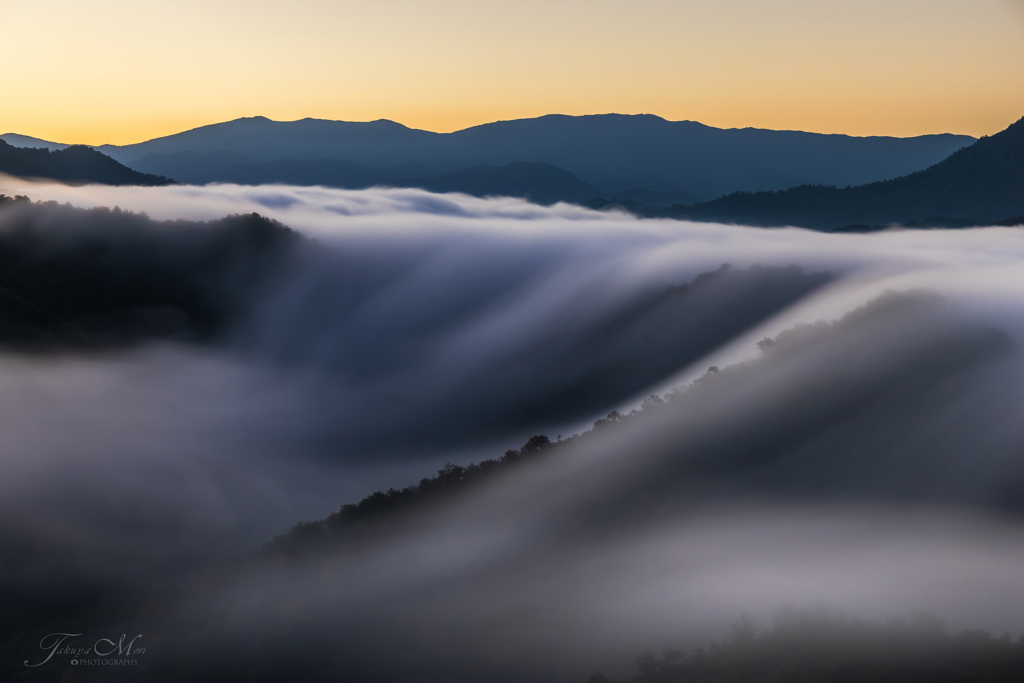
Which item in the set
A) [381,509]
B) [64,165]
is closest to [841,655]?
[381,509]

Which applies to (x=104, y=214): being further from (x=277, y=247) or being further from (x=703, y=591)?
(x=703, y=591)

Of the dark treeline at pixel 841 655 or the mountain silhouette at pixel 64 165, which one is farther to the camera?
the mountain silhouette at pixel 64 165

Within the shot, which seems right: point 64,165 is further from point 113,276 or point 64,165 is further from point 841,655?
point 841,655

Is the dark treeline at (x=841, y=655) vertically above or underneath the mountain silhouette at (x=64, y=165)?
underneath

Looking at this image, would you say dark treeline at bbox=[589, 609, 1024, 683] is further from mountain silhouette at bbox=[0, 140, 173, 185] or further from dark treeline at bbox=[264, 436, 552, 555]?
mountain silhouette at bbox=[0, 140, 173, 185]

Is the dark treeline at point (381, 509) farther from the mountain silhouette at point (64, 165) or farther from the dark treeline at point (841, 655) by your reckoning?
the mountain silhouette at point (64, 165)

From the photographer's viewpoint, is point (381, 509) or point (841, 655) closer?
point (841, 655)

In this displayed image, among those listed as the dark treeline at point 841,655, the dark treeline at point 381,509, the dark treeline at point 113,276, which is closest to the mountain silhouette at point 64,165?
the dark treeline at point 113,276
